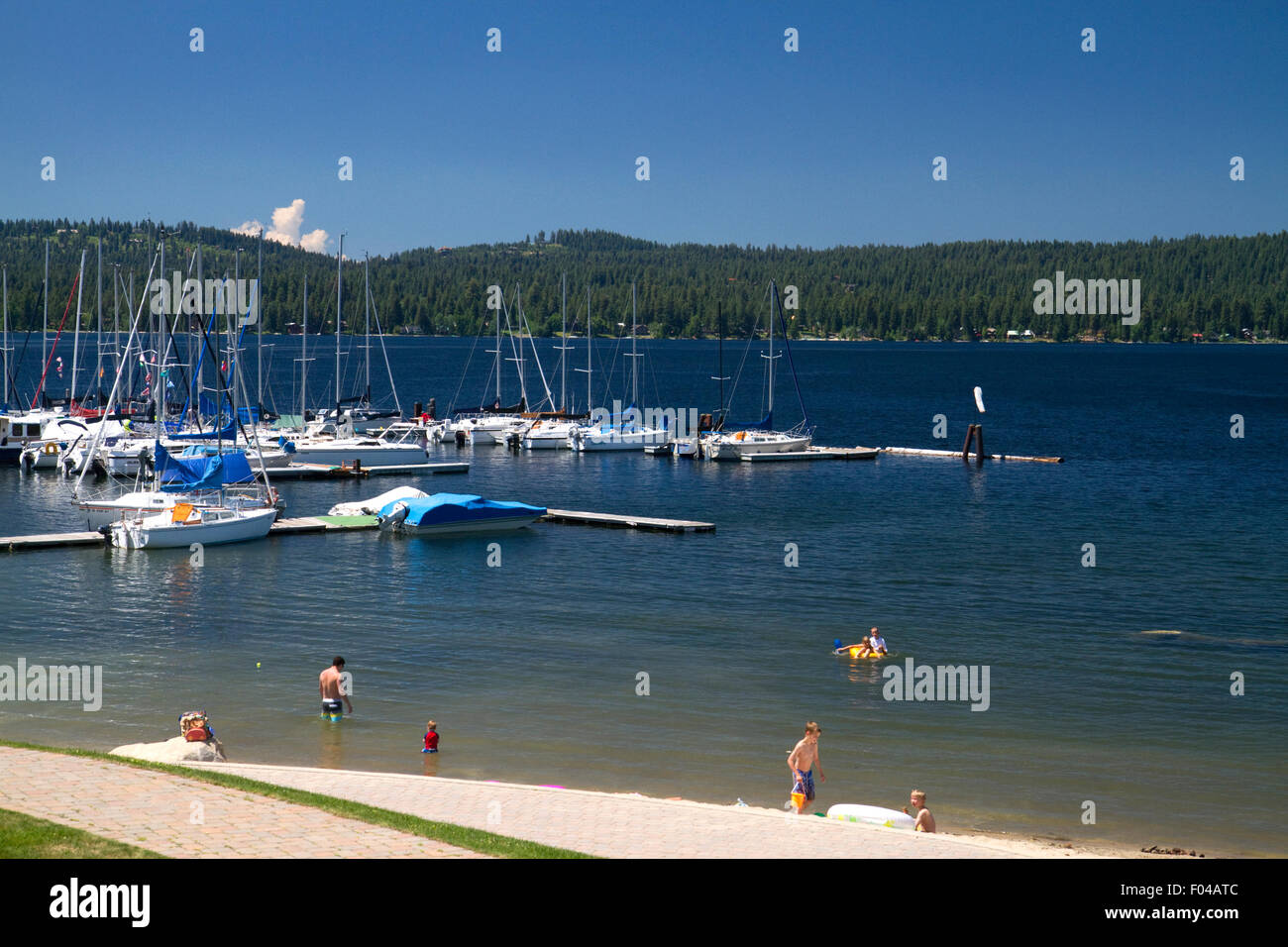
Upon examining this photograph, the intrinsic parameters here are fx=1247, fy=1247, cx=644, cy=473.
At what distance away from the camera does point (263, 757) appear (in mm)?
23703

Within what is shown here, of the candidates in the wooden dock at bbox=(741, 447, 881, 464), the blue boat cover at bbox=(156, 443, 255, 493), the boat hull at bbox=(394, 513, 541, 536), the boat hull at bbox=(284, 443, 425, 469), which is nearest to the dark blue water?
the boat hull at bbox=(394, 513, 541, 536)

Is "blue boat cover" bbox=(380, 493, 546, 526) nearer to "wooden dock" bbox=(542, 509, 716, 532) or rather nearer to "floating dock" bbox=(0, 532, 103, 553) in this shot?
"wooden dock" bbox=(542, 509, 716, 532)

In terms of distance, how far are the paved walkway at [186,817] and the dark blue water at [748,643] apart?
7200mm

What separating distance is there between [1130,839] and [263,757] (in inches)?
613

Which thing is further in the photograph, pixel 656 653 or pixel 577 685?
pixel 656 653

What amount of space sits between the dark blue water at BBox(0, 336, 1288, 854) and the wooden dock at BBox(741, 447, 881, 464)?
13507 millimetres

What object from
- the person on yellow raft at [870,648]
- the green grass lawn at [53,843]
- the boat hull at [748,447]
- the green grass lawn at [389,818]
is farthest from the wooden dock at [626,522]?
the green grass lawn at [53,843]

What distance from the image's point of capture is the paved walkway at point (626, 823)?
617 inches

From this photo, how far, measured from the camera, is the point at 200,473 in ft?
164

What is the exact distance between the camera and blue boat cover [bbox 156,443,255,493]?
163 feet
